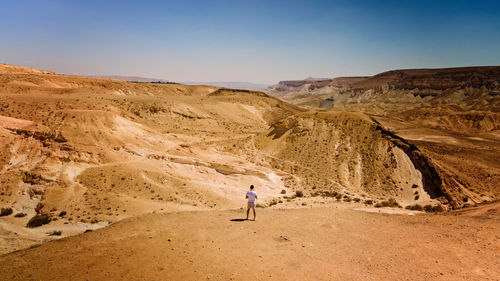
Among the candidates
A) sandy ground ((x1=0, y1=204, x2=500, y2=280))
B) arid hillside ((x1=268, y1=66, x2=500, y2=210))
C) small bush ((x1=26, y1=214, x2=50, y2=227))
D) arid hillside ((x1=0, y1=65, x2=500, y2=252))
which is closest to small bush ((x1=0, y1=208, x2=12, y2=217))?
arid hillside ((x1=0, y1=65, x2=500, y2=252))

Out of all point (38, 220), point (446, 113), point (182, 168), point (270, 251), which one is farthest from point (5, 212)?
point (446, 113)

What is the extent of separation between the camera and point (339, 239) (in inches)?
343

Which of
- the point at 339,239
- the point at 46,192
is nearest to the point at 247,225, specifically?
the point at 339,239

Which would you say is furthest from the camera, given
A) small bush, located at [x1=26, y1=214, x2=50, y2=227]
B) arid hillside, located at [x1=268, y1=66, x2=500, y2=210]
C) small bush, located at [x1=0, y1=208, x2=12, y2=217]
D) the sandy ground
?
arid hillside, located at [x1=268, y1=66, x2=500, y2=210]

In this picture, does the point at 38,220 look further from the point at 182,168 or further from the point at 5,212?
the point at 182,168

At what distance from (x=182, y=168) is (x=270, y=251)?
42.2 ft

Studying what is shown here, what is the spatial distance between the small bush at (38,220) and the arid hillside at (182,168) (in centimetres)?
4

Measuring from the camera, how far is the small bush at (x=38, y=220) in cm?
1146

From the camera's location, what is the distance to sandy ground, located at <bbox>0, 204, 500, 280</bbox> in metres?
6.44

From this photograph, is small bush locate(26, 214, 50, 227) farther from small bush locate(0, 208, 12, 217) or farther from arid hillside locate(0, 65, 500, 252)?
small bush locate(0, 208, 12, 217)

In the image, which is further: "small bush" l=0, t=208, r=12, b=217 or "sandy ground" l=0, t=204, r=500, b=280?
"small bush" l=0, t=208, r=12, b=217

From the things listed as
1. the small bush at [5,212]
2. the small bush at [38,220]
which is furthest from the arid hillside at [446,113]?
the small bush at [5,212]

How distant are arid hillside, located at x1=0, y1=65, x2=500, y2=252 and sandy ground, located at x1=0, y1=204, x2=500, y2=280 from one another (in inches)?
148

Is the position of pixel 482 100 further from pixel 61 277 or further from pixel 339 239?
pixel 61 277
